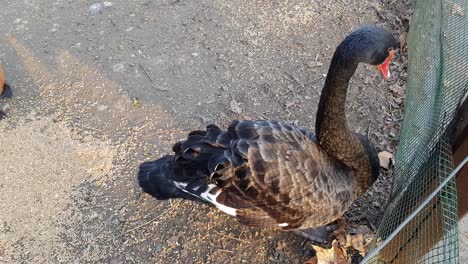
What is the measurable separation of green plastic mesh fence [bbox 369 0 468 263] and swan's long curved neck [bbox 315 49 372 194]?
8.6 inches

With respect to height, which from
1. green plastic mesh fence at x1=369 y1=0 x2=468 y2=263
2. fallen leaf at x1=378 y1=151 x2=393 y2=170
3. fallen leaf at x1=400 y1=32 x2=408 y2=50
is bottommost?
fallen leaf at x1=378 y1=151 x2=393 y2=170

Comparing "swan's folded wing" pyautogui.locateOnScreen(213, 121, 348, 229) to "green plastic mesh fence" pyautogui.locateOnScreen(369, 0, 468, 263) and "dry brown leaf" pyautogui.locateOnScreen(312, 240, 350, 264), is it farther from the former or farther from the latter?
A: "green plastic mesh fence" pyautogui.locateOnScreen(369, 0, 468, 263)

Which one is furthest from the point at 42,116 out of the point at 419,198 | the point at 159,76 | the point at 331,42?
the point at 419,198

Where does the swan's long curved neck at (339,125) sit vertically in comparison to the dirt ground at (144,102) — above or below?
above

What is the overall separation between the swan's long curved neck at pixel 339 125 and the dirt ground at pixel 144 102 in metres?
0.47

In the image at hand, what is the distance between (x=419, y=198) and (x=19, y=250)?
7.62 feet

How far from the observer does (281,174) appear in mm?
2279

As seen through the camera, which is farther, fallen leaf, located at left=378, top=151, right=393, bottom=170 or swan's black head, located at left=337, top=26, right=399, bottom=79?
fallen leaf, located at left=378, top=151, right=393, bottom=170

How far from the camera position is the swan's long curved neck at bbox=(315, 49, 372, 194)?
2213 millimetres

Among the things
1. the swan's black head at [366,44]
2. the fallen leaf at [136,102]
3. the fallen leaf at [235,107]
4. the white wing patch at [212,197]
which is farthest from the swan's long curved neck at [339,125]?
the fallen leaf at [136,102]

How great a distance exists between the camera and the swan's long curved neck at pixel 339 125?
2213mm

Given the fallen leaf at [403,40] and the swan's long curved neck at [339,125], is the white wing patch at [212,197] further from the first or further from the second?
the fallen leaf at [403,40]

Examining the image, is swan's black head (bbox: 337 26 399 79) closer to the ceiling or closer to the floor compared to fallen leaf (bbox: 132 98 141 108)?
closer to the ceiling

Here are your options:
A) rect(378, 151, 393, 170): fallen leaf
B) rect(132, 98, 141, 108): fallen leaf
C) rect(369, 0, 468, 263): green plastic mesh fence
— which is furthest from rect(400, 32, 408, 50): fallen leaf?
rect(132, 98, 141, 108): fallen leaf
